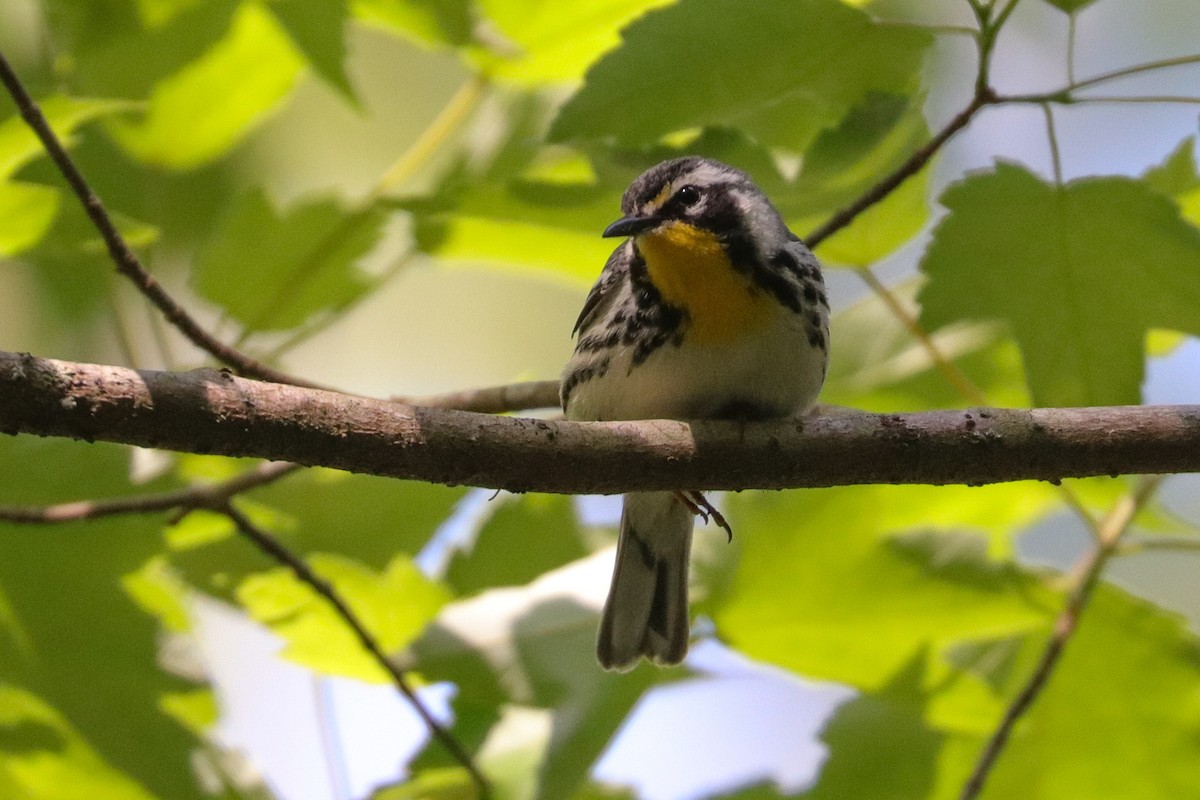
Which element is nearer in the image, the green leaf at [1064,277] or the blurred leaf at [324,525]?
the green leaf at [1064,277]

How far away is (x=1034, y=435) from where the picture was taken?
49.5 inches

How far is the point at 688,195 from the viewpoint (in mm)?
1708

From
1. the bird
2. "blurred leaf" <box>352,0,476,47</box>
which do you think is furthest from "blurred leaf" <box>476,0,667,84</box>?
the bird

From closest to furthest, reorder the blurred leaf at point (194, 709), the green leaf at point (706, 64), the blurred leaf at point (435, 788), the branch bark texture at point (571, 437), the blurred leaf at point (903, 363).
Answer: the branch bark texture at point (571, 437)
the green leaf at point (706, 64)
the blurred leaf at point (435, 788)
the blurred leaf at point (194, 709)
the blurred leaf at point (903, 363)

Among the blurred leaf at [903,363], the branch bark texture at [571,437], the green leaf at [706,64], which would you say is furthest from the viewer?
the blurred leaf at [903,363]

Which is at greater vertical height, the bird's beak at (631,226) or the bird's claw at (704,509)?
the bird's beak at (631,226)

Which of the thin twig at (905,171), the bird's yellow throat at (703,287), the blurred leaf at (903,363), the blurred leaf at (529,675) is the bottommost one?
the blurred leaf at (529,675)

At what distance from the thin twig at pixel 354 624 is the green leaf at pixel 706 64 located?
621 millimetres

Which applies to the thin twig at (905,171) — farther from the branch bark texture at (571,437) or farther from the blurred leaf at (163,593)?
the blurred leaf at (163,593)

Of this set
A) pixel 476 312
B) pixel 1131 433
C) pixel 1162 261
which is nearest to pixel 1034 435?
pixel 1131 433

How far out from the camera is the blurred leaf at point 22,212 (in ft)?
4.67

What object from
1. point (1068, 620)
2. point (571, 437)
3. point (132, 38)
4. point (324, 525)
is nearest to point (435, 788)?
point (324, 525)

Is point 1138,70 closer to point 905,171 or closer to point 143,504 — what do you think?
point 905,171

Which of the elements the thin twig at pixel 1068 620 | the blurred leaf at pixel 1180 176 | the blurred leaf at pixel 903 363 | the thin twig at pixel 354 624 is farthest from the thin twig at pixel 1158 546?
the thin twig at pixel 354 624
